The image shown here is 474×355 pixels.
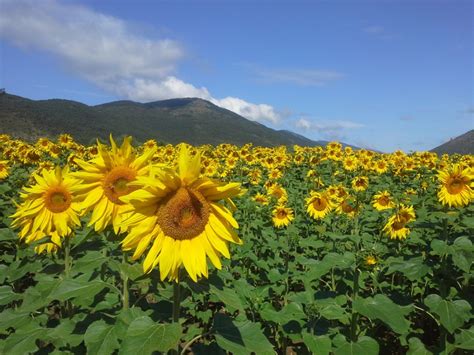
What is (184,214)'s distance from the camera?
2.22m

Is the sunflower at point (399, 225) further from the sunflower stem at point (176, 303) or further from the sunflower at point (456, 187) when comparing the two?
the sunflower stem at point (176, 303)

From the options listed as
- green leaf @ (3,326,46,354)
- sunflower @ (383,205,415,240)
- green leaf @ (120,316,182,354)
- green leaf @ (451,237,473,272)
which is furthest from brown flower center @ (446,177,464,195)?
green leaf @ (3,326,46,354)

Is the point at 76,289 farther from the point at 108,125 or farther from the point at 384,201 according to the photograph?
the point at 108,125

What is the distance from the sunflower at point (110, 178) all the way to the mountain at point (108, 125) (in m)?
17.7

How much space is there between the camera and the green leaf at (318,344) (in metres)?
3.16

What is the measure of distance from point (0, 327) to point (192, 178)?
1.98 m

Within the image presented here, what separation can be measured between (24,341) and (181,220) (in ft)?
5.54

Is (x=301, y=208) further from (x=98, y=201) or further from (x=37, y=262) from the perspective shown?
(x=98, y=201)

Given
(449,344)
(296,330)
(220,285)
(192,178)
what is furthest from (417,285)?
(192,178)

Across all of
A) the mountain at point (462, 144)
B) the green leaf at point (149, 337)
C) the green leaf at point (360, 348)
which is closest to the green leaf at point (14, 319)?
the green leaf at point (149, 337)

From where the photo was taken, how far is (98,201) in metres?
2.59

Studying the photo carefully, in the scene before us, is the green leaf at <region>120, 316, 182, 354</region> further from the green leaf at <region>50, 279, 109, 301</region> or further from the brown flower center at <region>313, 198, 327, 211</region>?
the brown flower center at <region>313, 198, 327, 211</region>

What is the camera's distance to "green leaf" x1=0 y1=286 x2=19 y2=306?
10.9 feet

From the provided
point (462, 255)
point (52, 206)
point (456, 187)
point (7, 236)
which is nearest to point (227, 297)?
point (52, 206)
